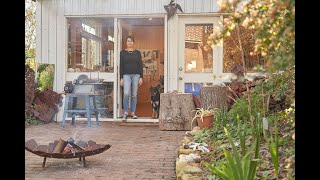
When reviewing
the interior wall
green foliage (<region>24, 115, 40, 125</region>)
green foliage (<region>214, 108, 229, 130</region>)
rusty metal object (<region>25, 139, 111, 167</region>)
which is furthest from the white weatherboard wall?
rusty metal object (<region>25, 139, 111, 167</region>)

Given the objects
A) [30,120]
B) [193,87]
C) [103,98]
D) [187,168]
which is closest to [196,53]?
[193,87]

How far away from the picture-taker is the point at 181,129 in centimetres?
610

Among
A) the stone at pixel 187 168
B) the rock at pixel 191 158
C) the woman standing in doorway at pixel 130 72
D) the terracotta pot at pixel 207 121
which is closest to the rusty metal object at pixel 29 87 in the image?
the woman standing in doorway at pixel 130 72

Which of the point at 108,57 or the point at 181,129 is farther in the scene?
the point at 108,57

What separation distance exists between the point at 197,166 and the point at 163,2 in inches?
174

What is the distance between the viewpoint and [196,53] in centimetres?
695

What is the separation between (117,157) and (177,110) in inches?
82.8

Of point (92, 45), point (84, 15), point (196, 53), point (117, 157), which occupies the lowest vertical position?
point (117, 157)

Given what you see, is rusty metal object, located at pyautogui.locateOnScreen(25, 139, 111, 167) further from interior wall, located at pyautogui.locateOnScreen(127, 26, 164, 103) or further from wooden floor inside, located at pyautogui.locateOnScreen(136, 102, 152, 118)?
interior wall, located at pyautogui.locateOnScreen(127, 26, 164, 103)

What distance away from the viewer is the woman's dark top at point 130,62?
22.4 ft

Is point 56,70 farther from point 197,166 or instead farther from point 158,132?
point 197,166

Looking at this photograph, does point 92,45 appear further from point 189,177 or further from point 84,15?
point 189,177
